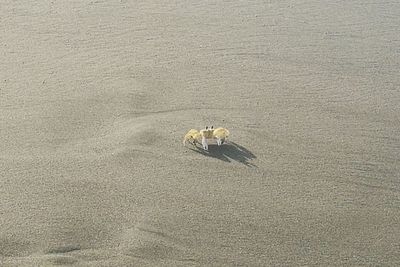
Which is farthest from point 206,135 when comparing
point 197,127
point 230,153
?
point 197,127

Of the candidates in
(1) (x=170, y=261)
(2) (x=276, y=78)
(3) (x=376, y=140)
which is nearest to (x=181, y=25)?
(2) (x=276, y=78)

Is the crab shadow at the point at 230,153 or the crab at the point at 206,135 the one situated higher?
the crab at the point at 206,135

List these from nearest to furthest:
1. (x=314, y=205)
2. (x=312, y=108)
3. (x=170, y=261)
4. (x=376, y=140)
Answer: (x=170, y=261)
(x=314, y=205)
(x=376, y=140)
(x=312, y=108)

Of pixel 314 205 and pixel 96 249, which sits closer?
pixel 96 249

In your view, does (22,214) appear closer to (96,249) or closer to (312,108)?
(96,249)

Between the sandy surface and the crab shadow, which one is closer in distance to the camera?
the sandy surface

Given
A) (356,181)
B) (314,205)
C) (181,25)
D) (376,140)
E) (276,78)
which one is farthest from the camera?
(181,25)
